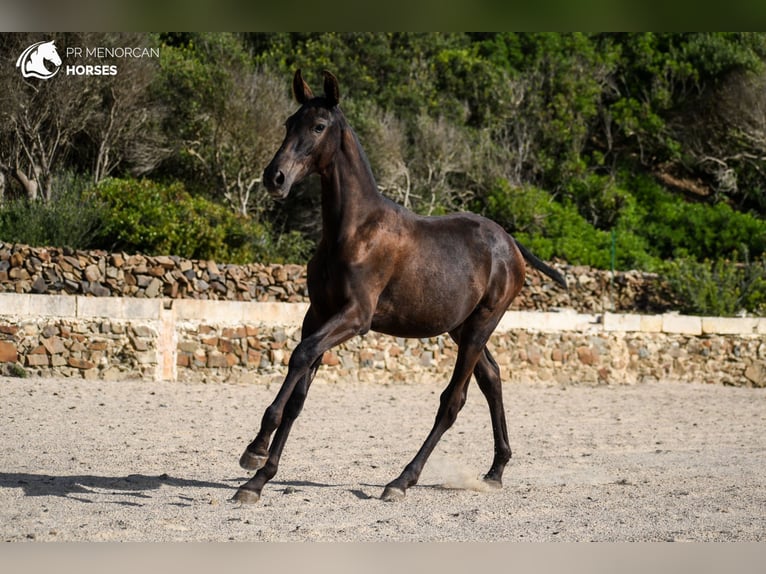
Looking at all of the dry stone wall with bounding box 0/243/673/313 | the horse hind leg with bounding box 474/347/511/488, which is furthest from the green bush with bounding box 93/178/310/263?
the horse hind leg with bounding box 474/347/511/488

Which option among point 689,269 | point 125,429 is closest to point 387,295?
point 125,429

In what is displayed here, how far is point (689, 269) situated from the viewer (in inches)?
803

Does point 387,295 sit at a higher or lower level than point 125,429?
higher

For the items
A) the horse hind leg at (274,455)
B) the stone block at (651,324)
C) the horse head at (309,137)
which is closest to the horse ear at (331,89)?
the horse head at (309,137)

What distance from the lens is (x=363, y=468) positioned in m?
8.55

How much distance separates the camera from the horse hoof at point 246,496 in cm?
646

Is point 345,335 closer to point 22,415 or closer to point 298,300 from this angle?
point 22,415

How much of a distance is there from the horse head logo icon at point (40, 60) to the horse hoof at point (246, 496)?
678 inches

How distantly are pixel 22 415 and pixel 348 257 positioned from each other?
19.0 feet

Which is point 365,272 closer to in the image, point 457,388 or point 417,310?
point 417,310

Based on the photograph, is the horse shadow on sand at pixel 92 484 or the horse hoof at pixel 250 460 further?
the horse shadow on sand at pixel 92 484

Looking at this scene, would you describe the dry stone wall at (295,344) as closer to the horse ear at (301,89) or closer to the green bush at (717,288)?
the green bush at (717,288)

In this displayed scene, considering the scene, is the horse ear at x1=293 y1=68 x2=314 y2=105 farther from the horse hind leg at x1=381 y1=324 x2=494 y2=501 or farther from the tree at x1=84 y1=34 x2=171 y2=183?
the tree at x1=84 y1=34 x2=171 y2=183

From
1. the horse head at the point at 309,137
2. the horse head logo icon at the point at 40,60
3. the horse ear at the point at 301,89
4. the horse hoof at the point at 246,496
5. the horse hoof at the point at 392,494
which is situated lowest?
the horse hoof at the point at 392,494
